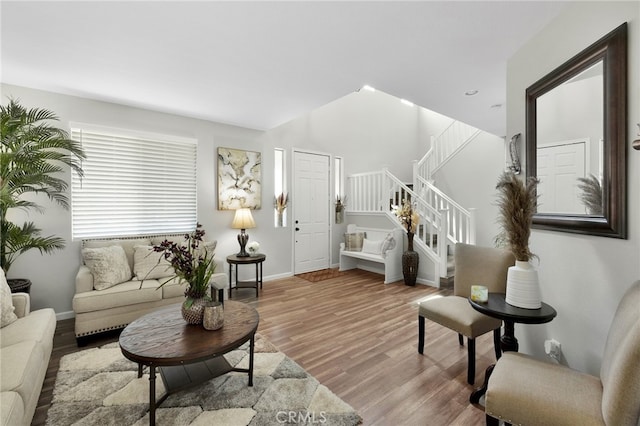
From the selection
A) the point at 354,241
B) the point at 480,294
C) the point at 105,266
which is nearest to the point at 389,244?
the point at 354,241

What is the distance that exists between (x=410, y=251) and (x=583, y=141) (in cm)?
312

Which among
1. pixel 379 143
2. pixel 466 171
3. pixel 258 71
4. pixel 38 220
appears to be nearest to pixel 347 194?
pixel 379 143

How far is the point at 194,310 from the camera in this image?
1876 mm

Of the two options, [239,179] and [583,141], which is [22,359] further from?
[583,141]

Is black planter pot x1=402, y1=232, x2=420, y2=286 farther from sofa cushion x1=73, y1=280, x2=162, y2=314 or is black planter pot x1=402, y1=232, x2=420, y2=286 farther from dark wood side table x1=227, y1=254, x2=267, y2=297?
sofa cushion x1=73, y1=280, x2=162, y2=314

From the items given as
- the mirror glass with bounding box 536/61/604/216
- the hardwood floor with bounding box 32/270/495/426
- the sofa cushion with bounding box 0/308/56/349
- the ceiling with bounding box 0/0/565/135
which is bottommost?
the hardwood floor with bounding box 32/270/495/426

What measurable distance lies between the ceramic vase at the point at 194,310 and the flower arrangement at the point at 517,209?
204 cm

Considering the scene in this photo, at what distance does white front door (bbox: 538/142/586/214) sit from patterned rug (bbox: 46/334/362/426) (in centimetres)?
179

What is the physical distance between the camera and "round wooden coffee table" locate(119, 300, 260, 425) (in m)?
1.52

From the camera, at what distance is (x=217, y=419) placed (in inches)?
64.9

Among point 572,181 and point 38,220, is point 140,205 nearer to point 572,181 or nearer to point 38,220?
point 38,220

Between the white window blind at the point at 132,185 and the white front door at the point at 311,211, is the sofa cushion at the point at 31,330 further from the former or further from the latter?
the white front door at the point at 311,211

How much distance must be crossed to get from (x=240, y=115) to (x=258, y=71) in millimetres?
1354

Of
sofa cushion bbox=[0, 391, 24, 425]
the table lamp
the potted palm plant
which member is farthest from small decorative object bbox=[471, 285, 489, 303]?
the potted palm plant
